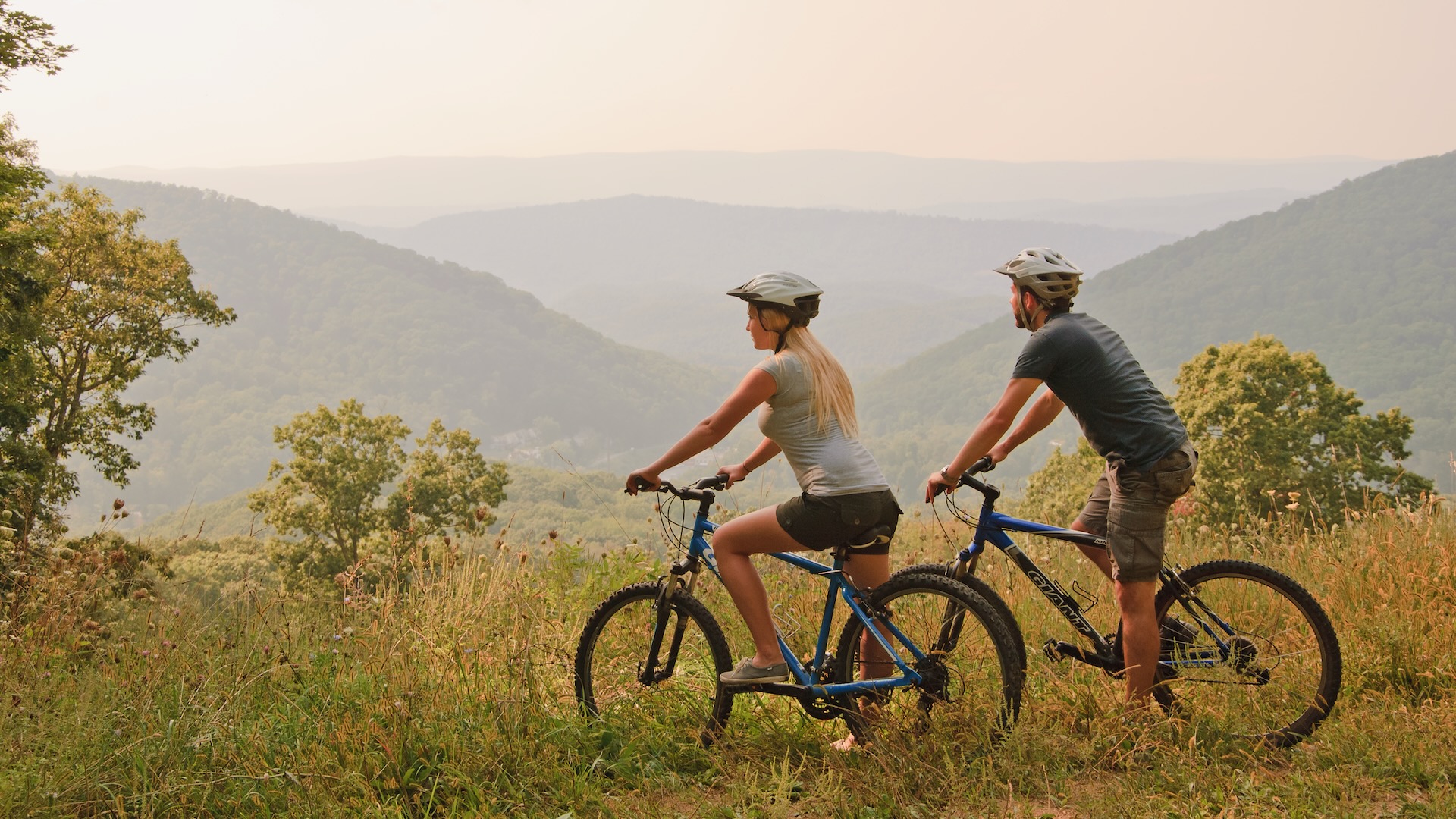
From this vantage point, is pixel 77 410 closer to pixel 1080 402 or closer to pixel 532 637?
pixel 532 637

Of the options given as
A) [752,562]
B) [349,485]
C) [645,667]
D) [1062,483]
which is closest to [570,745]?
[645,667]

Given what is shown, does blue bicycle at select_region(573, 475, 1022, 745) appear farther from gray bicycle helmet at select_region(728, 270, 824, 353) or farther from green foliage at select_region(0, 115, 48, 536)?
green foliage at select_region(0, 115, 48, 536)

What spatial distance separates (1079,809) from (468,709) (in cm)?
234

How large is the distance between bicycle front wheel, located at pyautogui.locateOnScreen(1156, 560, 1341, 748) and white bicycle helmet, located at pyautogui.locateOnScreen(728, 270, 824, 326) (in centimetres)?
181

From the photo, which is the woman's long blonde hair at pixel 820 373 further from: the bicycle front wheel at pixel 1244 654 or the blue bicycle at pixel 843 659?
the bicycle front wheel at pixel 1244 654

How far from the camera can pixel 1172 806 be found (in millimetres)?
3193

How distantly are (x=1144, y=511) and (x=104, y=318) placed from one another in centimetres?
3415

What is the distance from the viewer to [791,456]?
3.90 m

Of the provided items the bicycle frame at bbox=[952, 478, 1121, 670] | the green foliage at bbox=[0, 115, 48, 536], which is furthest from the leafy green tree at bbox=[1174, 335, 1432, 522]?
the bicycle frame at bbox=[952, 478, 1121, 670]

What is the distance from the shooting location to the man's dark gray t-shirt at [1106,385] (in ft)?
12.3

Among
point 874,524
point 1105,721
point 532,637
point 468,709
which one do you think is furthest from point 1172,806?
point 532,637

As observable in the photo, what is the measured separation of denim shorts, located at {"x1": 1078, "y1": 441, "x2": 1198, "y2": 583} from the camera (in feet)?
12.3

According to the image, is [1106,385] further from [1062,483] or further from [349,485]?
[1062,483]

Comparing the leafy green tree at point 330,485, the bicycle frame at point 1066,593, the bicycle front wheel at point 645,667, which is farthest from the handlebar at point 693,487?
the leafy green tree at point 330,485
